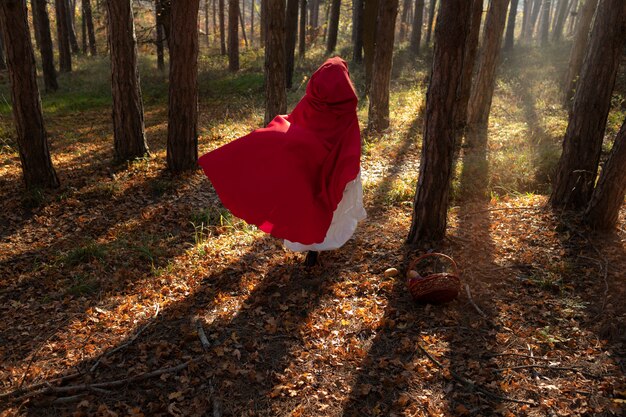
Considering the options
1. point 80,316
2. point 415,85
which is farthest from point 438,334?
point 415,85

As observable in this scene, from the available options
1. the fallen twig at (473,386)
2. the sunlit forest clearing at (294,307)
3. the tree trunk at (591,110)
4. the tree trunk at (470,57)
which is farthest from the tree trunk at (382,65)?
the fallen twig at (473,386)

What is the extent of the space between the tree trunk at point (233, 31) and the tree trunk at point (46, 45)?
26.1ft

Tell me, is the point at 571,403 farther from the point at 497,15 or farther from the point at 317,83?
the point at 497,15

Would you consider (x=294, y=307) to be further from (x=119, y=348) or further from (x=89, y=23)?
(x=89, y=23)

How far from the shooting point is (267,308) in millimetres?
5445

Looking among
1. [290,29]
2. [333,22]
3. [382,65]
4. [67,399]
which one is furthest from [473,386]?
[333,22]

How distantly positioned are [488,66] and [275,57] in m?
6.04

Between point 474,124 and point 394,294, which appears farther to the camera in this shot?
point 474,124

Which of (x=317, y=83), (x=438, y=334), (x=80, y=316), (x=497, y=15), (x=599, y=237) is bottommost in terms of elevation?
(x=80, y=316)

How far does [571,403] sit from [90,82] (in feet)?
75.9

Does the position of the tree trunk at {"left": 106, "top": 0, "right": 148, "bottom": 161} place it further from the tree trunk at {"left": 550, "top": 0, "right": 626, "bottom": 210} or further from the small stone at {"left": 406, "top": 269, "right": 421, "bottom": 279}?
the tree trunk at {"left": 550, "top": 0, "right": 626, "bottom": 210}

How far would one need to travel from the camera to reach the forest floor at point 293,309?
4.11 metres

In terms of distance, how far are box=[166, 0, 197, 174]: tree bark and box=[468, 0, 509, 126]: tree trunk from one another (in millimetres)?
7743

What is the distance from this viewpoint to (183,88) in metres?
9.16
